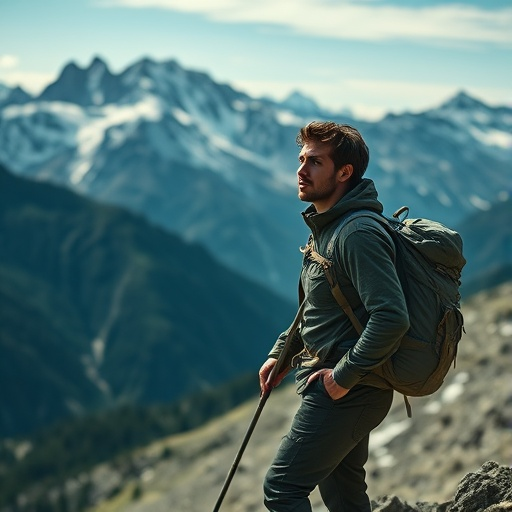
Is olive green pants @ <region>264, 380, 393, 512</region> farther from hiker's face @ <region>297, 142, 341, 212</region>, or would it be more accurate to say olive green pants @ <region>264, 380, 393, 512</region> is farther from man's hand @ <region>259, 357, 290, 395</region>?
hiker's face @ <region>297, 142, 341, 212</region>

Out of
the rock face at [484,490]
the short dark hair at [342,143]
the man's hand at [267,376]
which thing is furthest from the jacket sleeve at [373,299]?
the rock face at [484,490]

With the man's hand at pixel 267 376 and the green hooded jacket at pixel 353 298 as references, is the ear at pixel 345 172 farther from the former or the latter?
the man's hand at pixel 267 376

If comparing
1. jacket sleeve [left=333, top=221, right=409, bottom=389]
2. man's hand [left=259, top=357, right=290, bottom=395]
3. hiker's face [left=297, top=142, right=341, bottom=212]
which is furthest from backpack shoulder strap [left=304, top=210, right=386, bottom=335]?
man's hand [left=259, top=357, right=290, bottom=395]

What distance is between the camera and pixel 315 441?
37.7ft

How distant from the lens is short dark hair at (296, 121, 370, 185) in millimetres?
11797

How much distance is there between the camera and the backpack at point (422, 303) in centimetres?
1120

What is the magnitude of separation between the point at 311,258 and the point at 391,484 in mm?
125400

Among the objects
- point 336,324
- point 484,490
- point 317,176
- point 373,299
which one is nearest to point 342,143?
point 317,176

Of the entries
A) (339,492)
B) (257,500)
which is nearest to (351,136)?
(339,492)

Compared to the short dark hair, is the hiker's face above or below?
below

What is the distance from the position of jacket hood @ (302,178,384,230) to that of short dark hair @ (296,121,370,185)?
19 cm

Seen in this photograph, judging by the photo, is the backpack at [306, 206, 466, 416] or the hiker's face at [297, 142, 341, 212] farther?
the hiker's face at [297, 142, 341, 212]

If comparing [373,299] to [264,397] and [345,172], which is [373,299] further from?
[264,397]

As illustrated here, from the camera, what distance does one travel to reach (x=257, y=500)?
15325 cm
